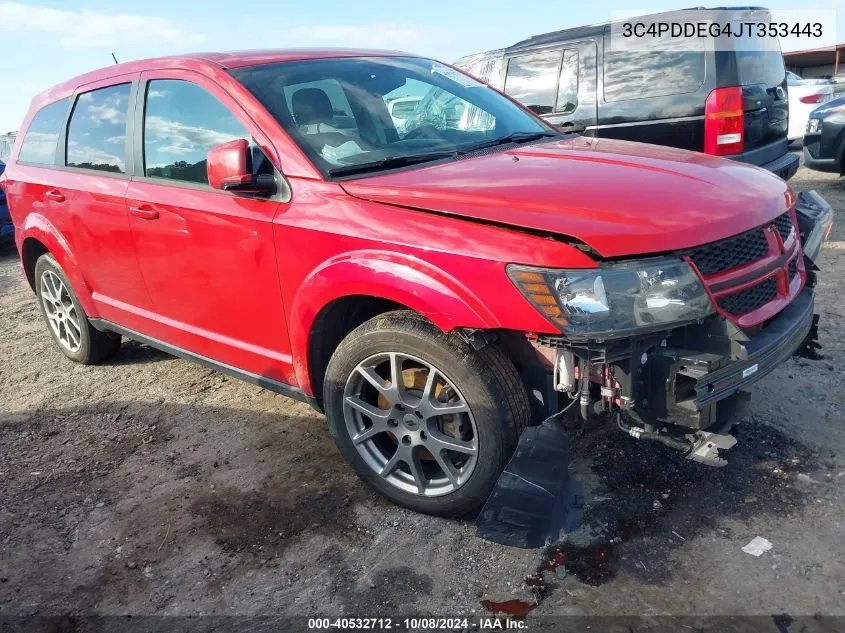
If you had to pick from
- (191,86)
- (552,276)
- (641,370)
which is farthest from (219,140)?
(641,370)

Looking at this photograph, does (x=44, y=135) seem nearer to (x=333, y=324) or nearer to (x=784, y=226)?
(x=333, y=324)

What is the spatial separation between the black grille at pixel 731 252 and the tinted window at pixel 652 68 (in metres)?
3.48

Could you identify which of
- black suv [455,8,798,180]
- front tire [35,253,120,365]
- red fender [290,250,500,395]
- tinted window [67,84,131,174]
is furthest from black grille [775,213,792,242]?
front tire [35,253,120,365]

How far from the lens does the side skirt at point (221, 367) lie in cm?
324

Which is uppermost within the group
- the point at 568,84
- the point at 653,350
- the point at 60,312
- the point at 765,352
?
the point at 568,84

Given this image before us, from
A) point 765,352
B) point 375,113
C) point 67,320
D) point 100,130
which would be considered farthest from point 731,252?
point 67,320

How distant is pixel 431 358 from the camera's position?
2.62 m

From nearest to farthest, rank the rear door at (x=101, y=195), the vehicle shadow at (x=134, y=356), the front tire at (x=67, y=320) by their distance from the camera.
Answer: the rear door at (x=101, y=195), the front tire at (x=67, y=320), the vehicle shadow at (x=134, y=356)

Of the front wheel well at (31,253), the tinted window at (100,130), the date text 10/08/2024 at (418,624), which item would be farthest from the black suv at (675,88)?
the date text 10/08/2024 at (418,624)

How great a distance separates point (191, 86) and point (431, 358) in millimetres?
1903

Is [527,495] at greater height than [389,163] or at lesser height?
lesser

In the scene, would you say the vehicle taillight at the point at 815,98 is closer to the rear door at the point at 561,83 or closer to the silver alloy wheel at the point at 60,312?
the rear door at the point at 561,83

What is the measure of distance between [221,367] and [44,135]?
7.73 ft

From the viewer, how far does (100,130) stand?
4086 mm
